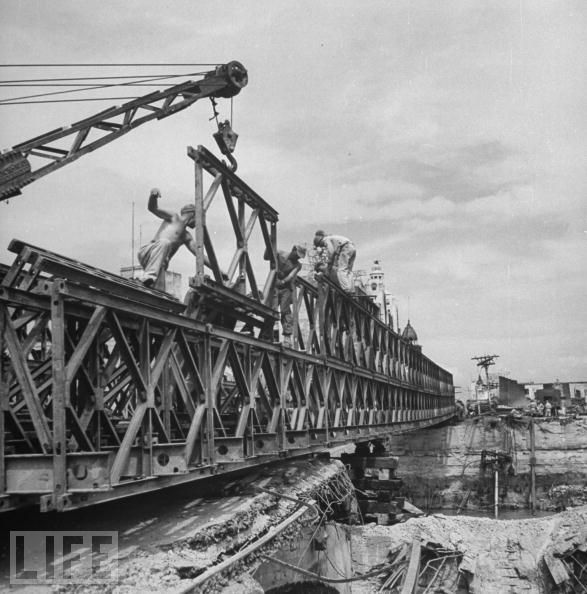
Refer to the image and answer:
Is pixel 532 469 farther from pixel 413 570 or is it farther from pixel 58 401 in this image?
pixel 58 401

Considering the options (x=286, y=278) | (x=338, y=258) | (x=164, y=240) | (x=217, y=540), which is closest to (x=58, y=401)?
(x=217, y=540)

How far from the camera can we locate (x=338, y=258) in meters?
16.6

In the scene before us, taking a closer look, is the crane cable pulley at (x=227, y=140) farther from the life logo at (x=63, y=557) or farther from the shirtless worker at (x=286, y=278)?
the life logo at (x=63, y=557)

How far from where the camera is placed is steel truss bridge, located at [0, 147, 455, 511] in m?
5.62

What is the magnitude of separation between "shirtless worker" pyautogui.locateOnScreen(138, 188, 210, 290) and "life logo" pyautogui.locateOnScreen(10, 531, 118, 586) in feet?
13.6

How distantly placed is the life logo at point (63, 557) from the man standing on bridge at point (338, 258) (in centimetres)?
991

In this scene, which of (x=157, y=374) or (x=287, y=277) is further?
(x=287, y=277)

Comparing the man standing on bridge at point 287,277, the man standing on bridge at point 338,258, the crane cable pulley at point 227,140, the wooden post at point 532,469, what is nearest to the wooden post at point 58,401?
the crane cable pulley at point 227,140

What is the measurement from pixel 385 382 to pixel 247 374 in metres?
11.4

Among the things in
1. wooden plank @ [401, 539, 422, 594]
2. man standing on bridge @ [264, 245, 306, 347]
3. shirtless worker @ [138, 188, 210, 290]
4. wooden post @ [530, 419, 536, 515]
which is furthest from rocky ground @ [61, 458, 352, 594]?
wooden post @ [530, 419, 536, 515]

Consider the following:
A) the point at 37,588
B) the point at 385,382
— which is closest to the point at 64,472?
the point at 37,588

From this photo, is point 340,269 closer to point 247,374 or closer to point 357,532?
point 357,532

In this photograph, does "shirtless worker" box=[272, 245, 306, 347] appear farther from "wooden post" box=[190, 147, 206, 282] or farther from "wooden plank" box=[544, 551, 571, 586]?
"wooden plank" box=[544, 551, 571, 586]

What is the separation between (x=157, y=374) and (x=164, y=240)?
405 cm
